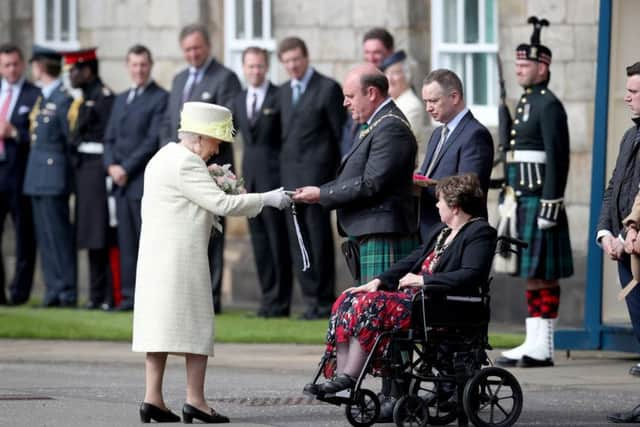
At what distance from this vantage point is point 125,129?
1827 cm

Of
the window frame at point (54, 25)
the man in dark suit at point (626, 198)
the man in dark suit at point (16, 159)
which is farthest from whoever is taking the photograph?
the window frame at point (54, 25)

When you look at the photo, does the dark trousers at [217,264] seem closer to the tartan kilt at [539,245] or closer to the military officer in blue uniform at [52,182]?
the military officer in blue uniform at [52,182]

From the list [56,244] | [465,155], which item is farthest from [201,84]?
[465,155]

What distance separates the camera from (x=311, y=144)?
56.2 ft

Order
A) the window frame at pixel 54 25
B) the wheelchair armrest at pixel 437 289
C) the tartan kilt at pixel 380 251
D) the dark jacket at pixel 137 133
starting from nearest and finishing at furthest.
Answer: the wheelchair armrest at pixel 437 289, the tartan kilt at pixel 380 251, the dark jacket at pixel 137 133, the window frame at pixel 54 25

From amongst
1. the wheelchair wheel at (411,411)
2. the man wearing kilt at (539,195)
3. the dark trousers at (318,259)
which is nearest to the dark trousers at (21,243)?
the dark trousers at (318,259)

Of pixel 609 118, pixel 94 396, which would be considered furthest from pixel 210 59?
pixel 94 396

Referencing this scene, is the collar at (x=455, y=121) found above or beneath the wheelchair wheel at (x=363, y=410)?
above

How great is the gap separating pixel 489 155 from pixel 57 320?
21.9ft

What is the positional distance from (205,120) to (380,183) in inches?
45.8

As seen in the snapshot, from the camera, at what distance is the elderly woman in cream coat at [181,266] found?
10578 mm

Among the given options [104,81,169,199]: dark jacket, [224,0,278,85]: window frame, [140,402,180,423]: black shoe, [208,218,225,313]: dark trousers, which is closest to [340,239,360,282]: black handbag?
[140,402,180,423]: black shoe

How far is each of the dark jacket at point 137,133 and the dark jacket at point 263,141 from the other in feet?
3.18

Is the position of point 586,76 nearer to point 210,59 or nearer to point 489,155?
point 210,59
